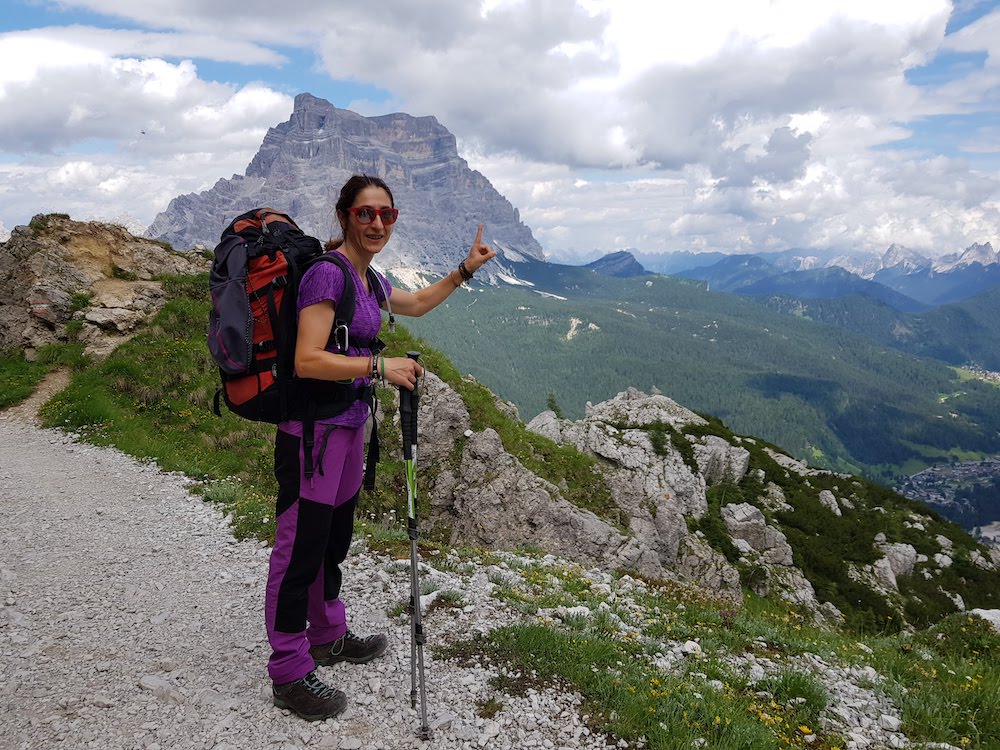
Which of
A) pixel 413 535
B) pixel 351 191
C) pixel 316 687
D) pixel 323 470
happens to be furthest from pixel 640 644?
pixel 351 191

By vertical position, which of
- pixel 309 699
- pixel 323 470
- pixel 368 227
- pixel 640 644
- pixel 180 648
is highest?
pixel 368 227

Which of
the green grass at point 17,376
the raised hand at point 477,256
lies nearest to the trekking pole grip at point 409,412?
the raised hand at point 477,256

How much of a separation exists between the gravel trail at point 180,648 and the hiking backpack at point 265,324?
2801mm

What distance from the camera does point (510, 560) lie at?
10469 mm

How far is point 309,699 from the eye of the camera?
5254 millimetres

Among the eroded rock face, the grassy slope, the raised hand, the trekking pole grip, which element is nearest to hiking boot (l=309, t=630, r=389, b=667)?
the grassy slope

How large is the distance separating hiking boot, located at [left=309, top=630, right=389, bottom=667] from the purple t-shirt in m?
2.74

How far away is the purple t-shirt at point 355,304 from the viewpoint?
182 inches

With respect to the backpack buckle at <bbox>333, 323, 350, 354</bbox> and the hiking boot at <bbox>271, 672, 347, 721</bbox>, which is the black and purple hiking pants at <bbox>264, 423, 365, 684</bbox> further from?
the backpack buckle at <bbox>333, 323, 350, 354</bbox>

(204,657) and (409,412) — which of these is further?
(204,657)

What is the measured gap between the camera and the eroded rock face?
19.9 meters

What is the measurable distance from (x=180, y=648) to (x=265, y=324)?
4461mm

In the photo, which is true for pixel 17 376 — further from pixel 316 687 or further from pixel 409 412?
pixel 409 412

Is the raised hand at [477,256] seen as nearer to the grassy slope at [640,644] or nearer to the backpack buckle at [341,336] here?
the backpack buckle at [341,336]
